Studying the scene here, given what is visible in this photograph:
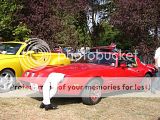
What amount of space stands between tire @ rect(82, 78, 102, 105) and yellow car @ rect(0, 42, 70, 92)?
1704 mm

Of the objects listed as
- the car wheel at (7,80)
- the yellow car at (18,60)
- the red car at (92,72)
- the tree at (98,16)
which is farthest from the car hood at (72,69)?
the tree at (98,16)

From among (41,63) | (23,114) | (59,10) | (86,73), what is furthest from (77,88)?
(59,10)

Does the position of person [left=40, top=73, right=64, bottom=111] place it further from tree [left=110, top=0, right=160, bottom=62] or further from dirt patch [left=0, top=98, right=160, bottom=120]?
tree [left=110, top=0, right=160, bottom=62]

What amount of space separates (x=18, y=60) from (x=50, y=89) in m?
2.50

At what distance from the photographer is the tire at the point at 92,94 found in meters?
8.77

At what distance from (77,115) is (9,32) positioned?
26.2 ft

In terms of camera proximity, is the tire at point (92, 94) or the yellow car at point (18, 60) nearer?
the tire at point (92, 94)

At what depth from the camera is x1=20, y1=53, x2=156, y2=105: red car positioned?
28.2 feet

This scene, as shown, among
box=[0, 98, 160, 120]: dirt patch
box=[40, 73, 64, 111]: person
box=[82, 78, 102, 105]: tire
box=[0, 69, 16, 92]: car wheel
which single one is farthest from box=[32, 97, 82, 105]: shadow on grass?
box=[0, 69, 16, 92]: car wheel

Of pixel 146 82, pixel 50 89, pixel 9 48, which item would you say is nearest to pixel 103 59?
pixel 146 82

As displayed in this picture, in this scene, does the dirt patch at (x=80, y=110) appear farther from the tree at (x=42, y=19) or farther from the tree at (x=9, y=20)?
the tree at (x=9, y=20)

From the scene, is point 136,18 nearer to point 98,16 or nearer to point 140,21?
point 140,21

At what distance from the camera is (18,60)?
10484mm

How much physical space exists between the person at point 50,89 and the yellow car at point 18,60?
4.78 ft
